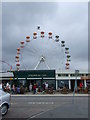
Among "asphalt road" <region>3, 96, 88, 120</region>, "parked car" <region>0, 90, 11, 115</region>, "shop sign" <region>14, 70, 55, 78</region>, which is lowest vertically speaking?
"asphalt road" <region>3, 96, 88, 120</region>

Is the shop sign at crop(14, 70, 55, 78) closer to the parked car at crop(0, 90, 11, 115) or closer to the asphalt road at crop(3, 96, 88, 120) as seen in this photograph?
the asphalt road at crop(3, 96, 88, 120)

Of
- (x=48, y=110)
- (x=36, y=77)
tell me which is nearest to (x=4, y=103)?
(x=48, y=110)

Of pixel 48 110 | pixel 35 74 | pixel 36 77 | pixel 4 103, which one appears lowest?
pixel 48 110

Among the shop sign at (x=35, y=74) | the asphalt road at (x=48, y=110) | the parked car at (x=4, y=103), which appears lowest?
the asphalt road at (x=48, y=110)

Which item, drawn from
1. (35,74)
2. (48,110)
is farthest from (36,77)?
(48,110)

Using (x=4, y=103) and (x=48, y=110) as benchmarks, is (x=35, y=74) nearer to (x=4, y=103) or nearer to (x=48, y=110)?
(x=48, y=110)

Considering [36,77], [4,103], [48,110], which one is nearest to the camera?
[4,103]

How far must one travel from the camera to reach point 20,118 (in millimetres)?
7125

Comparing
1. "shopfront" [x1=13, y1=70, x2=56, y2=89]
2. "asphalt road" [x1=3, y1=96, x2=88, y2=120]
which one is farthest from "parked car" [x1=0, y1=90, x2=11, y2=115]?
"shopfront" [x1=13, y1=70, x2=56, y2=89]

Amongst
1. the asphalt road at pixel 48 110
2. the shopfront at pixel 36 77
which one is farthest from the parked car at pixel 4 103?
the shopfront at pixel 36 77

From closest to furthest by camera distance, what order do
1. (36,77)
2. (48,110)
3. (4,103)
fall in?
(4,103), (48,110), (36,77)

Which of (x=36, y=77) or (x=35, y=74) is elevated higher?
(x=35, y=74)

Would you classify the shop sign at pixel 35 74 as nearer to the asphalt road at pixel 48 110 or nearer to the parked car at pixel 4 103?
the asphalt road at pixel 48 110

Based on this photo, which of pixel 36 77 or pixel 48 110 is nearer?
pixel 48 110
